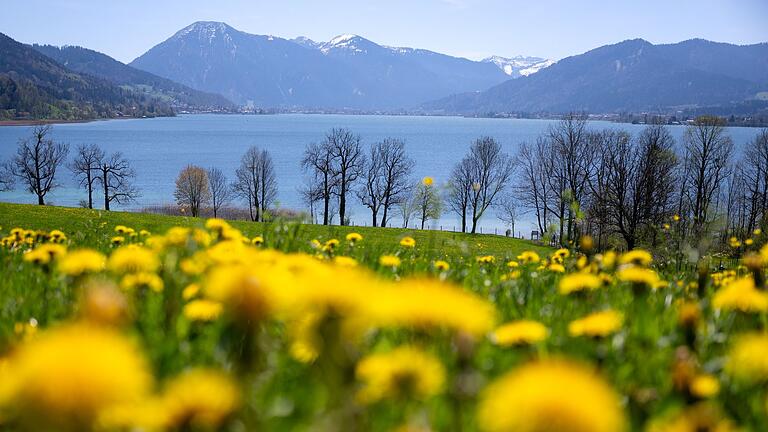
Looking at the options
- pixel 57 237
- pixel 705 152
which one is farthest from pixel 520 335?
pixel 705 152

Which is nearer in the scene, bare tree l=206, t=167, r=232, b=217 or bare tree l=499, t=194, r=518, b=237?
bare tree l=499, t=194, r=518, b=237

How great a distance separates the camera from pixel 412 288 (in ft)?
4.66

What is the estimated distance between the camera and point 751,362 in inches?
66.4

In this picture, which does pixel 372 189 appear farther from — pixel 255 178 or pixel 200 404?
pixel 200 404

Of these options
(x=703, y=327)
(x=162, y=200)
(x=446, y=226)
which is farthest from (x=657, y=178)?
(x=162, y=200)

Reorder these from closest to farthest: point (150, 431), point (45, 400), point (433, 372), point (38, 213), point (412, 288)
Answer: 1. point (45, 400)
2. point (150, 431)
3. point (433, 372)
4. point (412, 288)
5. point (38, 213)

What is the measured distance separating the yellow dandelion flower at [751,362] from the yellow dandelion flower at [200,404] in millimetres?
1405

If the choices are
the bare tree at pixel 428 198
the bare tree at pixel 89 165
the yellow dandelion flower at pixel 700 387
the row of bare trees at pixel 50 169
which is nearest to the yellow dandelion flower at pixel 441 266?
the bare tree at pixel 428 198

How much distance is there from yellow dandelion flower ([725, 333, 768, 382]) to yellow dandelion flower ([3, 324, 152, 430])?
1.57 meters

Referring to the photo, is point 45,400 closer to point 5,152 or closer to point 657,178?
point 657,178

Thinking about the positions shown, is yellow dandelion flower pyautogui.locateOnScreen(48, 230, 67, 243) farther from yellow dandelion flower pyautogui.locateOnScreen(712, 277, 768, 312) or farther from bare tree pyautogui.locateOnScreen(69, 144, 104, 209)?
bare tree pyautogui.locateOnScreen(69, 144, 104, 209)

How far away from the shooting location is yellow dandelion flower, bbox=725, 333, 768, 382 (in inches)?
63.5

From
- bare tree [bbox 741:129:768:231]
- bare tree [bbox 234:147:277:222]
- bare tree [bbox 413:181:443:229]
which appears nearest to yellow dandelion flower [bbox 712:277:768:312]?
bare tree [bbox 413:181:443:229]

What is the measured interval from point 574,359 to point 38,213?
122ft
